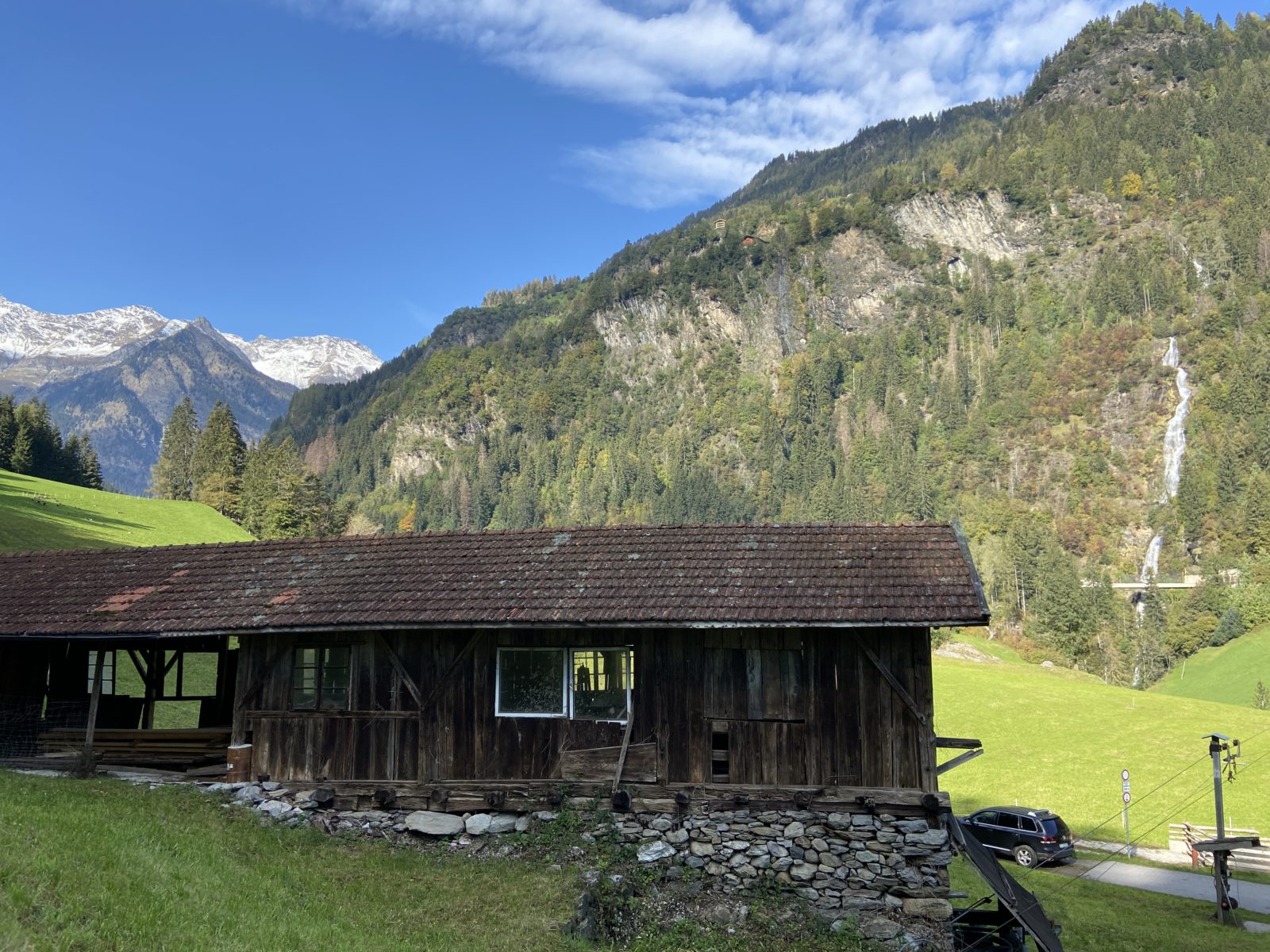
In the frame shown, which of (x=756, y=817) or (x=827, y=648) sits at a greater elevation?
(x=827, y=648)

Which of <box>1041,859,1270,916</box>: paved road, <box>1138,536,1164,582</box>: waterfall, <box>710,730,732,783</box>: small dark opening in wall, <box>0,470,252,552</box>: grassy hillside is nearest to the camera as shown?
<box>710,730,732,783</box>: small dark opening in wall

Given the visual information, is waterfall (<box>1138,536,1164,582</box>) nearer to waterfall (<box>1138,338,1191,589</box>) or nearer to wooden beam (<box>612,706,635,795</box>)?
waterfall (<box>1138,338,1191,589</box>)

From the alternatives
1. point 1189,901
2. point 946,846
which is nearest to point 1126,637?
point 1189,901

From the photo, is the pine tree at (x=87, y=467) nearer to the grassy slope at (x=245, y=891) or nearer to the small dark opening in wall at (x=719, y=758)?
the grassy slope at (x=245, y=891)

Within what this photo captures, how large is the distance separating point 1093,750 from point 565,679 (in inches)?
1470

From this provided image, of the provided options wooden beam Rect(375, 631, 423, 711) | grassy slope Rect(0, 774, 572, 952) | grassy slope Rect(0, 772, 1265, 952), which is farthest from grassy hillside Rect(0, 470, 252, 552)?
grassy slope Rect(0, 772, 1265, 952)

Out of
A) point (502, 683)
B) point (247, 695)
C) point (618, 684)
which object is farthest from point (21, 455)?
point (618, 684)

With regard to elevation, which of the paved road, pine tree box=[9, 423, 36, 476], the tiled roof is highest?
pine tree box=[9, 423, 36, 476]

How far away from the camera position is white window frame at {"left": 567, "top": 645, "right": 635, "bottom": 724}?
17094mm

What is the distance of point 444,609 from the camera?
17.1m

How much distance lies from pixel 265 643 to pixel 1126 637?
388 ft

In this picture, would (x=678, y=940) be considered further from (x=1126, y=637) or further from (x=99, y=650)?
(x=1126, y=637)

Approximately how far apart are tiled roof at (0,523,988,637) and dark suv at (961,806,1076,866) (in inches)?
564

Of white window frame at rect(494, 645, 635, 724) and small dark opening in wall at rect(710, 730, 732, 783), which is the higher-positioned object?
white window frame at rect(494, 645, 635, 724)
